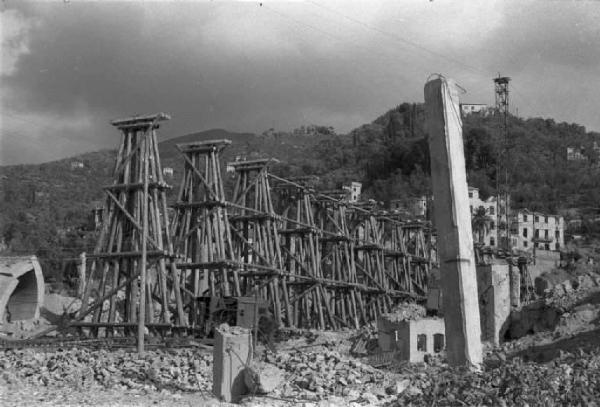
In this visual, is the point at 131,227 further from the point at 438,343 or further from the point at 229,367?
the point at 229,367

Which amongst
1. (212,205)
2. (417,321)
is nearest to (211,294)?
(212,205)

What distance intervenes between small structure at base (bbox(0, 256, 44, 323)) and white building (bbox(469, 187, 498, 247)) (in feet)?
166

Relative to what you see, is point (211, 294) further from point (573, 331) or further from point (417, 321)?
point (573, 331)

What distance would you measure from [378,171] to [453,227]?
329ft

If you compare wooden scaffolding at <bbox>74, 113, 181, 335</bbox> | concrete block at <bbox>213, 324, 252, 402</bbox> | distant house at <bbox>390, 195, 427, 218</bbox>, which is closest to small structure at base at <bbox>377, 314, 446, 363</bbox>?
wooden scaffolding at <bbox>74, 113, 181, 335</bbox>

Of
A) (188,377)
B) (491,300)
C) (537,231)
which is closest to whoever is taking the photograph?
(188,377)

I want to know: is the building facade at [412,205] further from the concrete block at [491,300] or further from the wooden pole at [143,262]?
the wooden pole at [143,262]

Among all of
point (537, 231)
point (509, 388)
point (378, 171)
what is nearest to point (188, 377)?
point (509, 388)

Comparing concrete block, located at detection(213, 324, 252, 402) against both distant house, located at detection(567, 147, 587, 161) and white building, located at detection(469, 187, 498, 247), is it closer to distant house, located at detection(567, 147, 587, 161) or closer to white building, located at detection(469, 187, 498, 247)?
white building, located at detection(469, 187, 498, 247)

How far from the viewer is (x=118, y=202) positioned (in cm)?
2855

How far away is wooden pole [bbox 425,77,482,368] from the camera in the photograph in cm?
891

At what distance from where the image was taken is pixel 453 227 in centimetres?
899

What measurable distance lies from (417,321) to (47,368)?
11.4 m

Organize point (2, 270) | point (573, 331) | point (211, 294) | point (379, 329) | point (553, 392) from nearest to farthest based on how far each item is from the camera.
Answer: point (553, 392) → point (573, 331) → point (379, 329) → point (211, 294) → point (2, 270)
